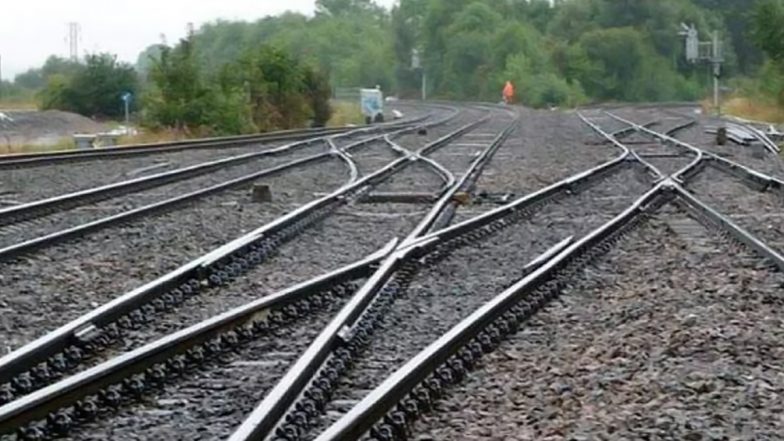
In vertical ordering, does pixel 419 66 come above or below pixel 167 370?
above

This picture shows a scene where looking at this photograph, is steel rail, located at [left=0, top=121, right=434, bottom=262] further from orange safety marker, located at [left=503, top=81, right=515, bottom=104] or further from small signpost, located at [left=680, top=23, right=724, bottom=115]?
orange safety marker, located at [left=503, top=81, right=515, bottom=104]

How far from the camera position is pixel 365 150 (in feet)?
83.7

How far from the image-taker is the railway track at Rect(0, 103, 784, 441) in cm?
572

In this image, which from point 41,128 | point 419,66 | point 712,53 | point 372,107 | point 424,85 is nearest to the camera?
point 41,128

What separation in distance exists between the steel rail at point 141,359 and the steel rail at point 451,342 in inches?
37.4

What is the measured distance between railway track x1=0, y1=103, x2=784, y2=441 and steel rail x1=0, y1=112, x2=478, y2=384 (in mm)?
58

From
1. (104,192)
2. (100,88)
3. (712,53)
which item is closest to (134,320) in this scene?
(104,192)

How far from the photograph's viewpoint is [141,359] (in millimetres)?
6383

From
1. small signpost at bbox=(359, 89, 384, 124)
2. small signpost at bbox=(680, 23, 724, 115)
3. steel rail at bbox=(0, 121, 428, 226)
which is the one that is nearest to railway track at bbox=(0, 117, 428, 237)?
steel rail at bbox=(0, 121, 428, 226)

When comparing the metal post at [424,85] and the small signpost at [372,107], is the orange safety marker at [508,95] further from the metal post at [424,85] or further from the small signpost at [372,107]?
the small signpost at [372,107]

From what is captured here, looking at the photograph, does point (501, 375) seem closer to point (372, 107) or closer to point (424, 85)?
point (372, 107)

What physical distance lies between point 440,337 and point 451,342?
0.45 metres

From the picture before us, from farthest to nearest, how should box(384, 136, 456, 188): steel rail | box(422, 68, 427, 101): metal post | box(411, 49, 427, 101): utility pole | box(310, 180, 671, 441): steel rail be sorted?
box(411, 49, 427, 101): utility pole < box(422, 68, 427, 101): metal post < box(384, 136, 456, 188): steel rail < box(310, 180, 671, 441): steel rail

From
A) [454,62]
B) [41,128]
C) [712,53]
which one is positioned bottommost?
[41,128]
